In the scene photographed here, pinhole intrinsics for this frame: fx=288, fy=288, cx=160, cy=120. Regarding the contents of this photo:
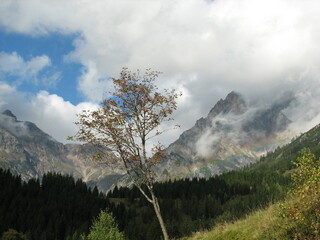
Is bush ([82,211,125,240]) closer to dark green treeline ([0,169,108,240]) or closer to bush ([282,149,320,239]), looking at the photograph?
bush ([282,149,320,239])

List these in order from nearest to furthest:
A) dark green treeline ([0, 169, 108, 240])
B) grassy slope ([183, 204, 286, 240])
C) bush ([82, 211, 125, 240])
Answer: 1. grassy slope ([183, 204, 286, 240])
2. bush ([82, 211, 125, 240])
3. dark green treeline ([0, 169, 108, 240])

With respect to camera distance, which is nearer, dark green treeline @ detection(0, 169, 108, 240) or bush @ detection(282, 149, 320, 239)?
bush @ detection(282, 149, 320, 239)

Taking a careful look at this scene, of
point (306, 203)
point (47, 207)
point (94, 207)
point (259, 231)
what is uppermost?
point (47, 207)

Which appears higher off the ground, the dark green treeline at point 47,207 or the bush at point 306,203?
the dark green treeline at point 47,207

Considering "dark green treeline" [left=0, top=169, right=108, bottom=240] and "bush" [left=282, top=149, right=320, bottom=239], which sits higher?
"dark green treeline" [left=0, top=169, right=108, bottom=240]

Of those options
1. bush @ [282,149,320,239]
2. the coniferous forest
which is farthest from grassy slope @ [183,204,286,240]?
the coniferous forest

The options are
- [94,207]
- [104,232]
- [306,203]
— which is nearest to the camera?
[306,203]

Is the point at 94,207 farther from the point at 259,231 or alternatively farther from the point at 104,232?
the point at 259,231

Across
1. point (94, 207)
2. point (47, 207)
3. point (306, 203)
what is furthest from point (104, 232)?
point (94, 207)

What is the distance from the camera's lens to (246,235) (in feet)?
49.2

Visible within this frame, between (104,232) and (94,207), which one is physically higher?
(94,207)

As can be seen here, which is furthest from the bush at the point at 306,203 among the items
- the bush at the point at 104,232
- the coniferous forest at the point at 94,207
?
the coniferous forest at the point at 94,207

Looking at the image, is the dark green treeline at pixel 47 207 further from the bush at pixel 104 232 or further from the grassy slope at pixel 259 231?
the grassy slope at pixel 259 231

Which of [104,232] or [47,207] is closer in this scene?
[104,232]
